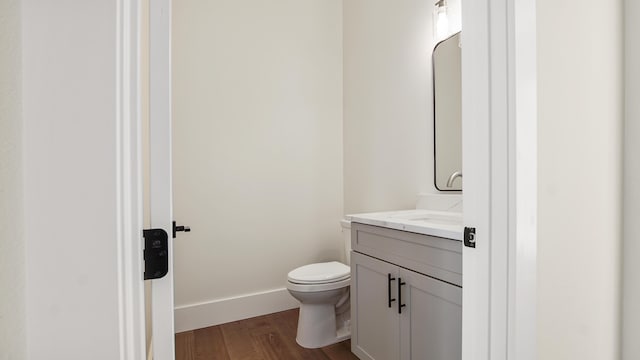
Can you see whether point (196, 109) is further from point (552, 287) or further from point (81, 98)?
point (552, 287)

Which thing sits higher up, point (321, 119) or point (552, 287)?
point (321, 119)

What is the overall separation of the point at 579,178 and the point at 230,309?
2205mm

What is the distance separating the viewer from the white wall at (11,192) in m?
0.34

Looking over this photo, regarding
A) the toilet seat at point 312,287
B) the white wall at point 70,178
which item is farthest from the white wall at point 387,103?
the white wall at point 70,178

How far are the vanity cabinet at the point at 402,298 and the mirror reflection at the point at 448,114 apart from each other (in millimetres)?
582

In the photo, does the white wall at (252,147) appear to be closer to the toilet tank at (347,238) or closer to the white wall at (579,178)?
the toilet tank at (347,238)

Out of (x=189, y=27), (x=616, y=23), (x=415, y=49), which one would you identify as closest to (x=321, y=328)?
(x=415, y=49)

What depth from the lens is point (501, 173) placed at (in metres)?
0.83

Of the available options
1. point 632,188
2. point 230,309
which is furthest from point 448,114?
point 230,309

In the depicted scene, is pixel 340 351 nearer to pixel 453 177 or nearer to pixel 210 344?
pixel 210 344

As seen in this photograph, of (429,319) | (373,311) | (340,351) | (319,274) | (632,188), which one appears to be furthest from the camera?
(319,274)

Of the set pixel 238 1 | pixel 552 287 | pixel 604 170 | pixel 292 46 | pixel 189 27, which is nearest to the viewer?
pixel 552 287

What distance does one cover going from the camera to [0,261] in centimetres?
34

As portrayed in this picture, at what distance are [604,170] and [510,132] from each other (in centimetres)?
56
